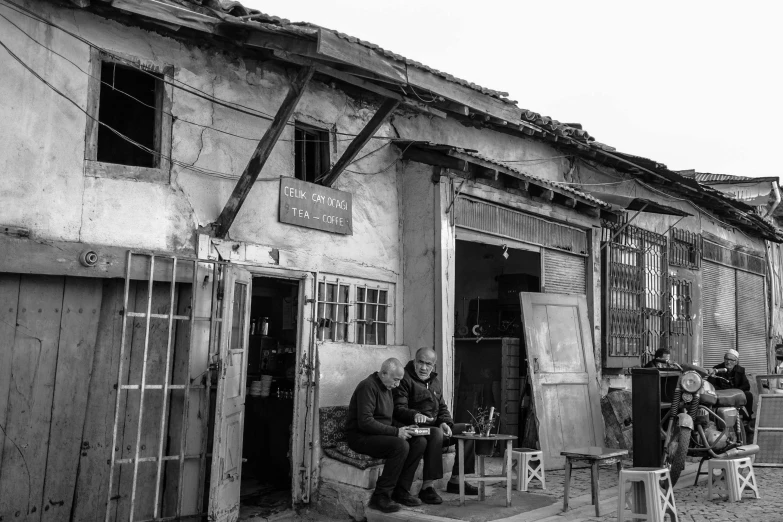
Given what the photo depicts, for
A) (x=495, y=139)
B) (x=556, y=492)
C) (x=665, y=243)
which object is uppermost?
(x=495, y=139)

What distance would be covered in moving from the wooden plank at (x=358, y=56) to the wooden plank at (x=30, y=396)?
9.46ft

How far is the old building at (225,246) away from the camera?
20.1 ft

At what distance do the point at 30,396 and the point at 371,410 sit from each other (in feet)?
9.50

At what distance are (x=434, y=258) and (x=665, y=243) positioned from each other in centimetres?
648

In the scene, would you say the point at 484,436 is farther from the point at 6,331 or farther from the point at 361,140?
the point at 6,331

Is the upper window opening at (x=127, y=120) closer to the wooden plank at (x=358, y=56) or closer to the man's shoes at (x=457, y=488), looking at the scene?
the wooden plank at (x=358, y=56)

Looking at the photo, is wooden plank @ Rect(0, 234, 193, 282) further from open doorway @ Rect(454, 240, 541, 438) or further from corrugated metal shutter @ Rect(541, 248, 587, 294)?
corrugated metal shutter @ Rect(541, 248, 587, 294)

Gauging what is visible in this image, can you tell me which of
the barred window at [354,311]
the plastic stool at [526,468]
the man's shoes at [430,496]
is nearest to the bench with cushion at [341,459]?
the man's shoes at [430,496]

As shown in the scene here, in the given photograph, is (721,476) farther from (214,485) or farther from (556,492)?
(214,485)

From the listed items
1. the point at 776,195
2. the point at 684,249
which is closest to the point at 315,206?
the point at 684,249

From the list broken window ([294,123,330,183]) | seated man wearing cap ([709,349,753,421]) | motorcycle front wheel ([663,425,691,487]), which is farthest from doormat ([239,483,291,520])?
seated man wearing cap ([709,349,753,421])

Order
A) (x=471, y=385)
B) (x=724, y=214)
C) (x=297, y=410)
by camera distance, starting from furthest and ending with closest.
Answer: (x=724, y=214)
(x=471, y=385)
(x=297, y=410)

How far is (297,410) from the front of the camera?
7.60m

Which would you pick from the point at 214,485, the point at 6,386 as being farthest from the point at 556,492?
the point at 6,386
